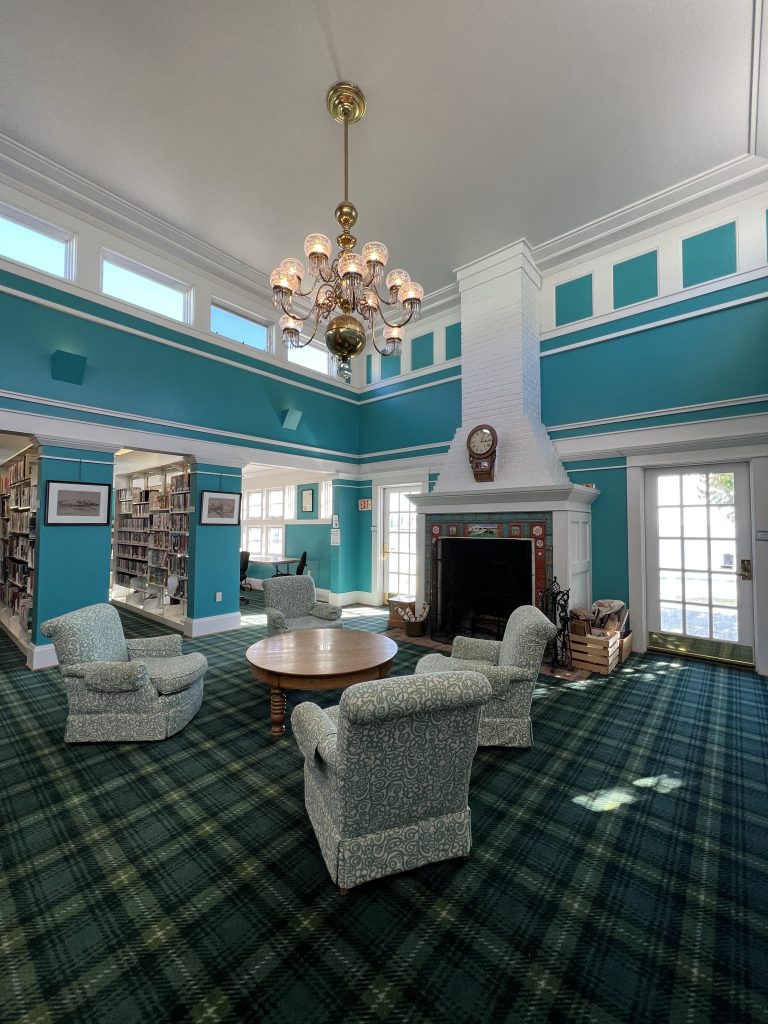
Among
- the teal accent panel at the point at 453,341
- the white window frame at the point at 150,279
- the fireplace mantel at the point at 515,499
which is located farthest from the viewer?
the teal accent panel at the point at 453,341

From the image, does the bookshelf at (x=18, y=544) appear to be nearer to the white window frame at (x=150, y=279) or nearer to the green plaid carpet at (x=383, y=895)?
the white window frame at (x=150, y=279)

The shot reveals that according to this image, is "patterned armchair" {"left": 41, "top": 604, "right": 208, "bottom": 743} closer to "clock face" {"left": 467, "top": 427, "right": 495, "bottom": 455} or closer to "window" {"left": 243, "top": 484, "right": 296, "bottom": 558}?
"clock face" {"left": 467, "top": 427, "right": 495, "bottom": 455}

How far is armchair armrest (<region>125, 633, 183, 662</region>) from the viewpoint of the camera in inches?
136

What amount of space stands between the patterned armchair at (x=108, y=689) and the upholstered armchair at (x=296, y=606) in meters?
1.52

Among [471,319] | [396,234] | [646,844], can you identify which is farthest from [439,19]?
A: [646,844]

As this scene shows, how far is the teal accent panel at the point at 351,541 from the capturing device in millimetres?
7789

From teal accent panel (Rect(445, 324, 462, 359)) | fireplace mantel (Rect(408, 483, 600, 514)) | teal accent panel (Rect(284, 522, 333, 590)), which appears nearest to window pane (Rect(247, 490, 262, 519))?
teal accent panel (Rect(284, 522, 333, 590))

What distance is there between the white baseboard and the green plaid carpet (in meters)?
2.61

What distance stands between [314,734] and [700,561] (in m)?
4.61

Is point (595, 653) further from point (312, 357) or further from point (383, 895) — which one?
point (312, 357)

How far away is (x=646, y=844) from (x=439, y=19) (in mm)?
5090

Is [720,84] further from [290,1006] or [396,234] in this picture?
[290,1006]

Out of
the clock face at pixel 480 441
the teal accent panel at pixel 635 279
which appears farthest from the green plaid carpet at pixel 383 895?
the teal accent panel at pixel 635 279

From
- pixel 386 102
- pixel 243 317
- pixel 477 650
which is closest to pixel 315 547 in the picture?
pixel 243 317
